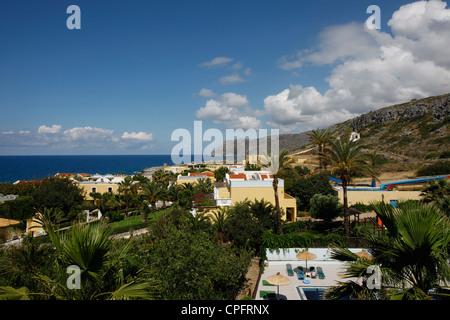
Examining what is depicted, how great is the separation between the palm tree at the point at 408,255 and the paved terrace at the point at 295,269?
35.5 feet

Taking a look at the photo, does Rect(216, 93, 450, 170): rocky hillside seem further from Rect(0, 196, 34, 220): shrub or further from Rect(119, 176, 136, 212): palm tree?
Rect(0, 196, 34, 220): shrub

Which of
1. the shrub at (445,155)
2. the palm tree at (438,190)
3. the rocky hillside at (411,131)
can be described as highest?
the rocky hillside at (411,131)

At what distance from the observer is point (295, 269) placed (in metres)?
18.9

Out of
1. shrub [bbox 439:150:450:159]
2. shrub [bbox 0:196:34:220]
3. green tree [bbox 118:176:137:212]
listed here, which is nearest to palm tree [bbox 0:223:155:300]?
shrub [bbox 0:196:34:220]

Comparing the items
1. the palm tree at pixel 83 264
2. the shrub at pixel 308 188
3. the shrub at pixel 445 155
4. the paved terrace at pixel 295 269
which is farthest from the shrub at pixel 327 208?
the shrub at pixel 445 155

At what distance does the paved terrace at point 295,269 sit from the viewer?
1585 centimetres

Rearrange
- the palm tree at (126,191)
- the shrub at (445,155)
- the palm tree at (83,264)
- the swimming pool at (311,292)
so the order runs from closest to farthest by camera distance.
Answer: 1. the palm tree at (83,264)
2. the swimming pool at (311,292)
3. the palm tree at (126,191)
4. the shrub at (445,155)

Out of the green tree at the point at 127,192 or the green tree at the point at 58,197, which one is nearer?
the green tree at the point at 58,197

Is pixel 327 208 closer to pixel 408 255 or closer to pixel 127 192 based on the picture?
pixel 408 255

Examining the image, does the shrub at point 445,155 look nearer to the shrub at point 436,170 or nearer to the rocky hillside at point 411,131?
the rocky hillside at point 411,131

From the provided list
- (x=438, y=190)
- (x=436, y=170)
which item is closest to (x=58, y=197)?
(x=438, y=190)

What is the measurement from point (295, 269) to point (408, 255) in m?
15.4

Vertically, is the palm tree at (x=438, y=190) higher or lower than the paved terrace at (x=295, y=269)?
higher
